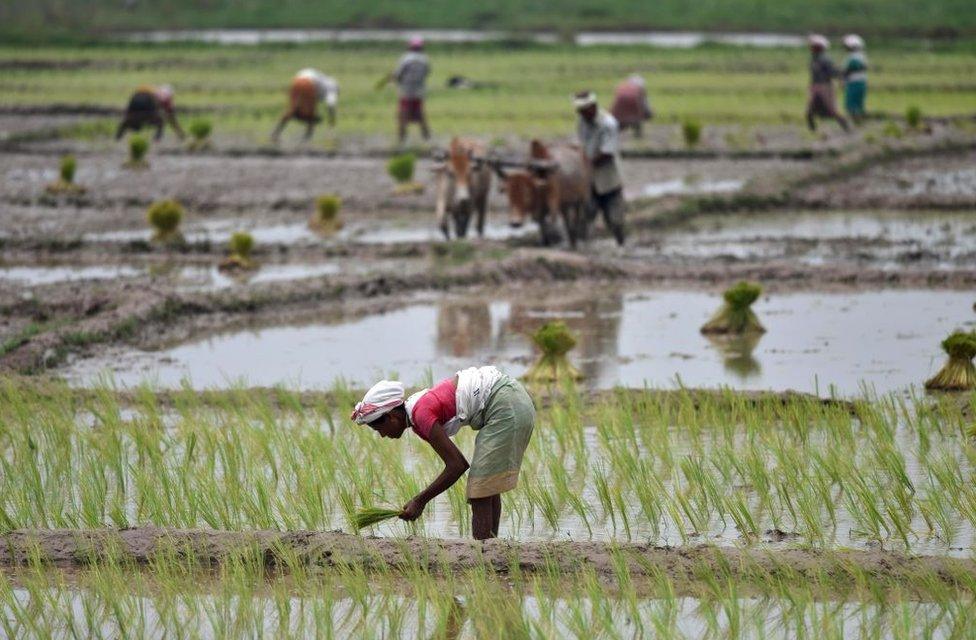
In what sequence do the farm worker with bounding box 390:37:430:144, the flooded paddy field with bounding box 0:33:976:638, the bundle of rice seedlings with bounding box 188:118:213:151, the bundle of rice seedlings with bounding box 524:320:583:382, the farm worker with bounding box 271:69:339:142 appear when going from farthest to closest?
the bundle of rice seedlings with bounding box 188:118:213:151 < the farm worker with bounding box 271:69:339:142 < the farm worker with bounding box 390:37:430:144 < the bundle of rice seedlings with bounding box 524:320:583:382 < the flooded paddy field with bounding box 0:33:976:638

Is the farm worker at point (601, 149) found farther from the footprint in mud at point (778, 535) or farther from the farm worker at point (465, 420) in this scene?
the farm worker at point (465, 420)

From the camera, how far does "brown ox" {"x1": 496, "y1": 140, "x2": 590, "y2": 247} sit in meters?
12.8

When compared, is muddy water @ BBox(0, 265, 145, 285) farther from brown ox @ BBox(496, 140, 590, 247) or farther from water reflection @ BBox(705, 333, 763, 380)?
water reflection @ BBox(705, 333, 763, 380)

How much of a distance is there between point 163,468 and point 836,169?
12.1 m

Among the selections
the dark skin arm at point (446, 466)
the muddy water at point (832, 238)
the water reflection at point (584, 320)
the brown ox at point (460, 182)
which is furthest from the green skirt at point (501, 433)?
the brown ox at point (460, 182)

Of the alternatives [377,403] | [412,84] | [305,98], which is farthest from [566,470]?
[305,98]

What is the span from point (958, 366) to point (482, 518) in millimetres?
3214

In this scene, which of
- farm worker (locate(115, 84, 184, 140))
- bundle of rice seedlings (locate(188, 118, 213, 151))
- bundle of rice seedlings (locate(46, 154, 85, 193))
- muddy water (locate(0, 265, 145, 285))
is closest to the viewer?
muddy water (locate(0, 265, 145, 285))

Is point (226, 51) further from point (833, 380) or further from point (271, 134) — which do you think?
point (833, 380)

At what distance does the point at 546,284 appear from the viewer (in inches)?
455

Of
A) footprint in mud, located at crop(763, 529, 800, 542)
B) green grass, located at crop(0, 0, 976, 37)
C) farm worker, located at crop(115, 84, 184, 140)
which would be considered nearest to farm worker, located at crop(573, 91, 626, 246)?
footprint in mud, located at crop(763, 529, 800, 542)

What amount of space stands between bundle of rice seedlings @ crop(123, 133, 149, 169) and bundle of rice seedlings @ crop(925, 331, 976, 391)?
12155 mm

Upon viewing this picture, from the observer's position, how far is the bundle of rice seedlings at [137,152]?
1812cm

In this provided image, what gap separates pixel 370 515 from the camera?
5.37 metres
